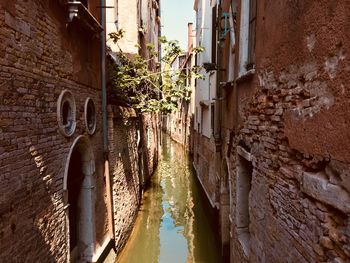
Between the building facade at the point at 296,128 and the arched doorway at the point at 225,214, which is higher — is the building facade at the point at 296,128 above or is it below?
above

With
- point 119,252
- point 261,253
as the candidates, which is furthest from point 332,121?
point 119,252

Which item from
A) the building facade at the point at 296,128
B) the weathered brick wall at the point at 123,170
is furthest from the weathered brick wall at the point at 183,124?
the building facade at the point at 296,128

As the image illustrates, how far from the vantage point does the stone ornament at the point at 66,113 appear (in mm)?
4402

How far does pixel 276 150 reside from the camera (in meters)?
3.60

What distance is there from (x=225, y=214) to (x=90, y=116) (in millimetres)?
3960

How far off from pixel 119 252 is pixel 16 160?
4.87 meters

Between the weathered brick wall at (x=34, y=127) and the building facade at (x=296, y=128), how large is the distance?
9.10 ft

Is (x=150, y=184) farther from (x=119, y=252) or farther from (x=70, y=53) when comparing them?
(x=70, y=53)

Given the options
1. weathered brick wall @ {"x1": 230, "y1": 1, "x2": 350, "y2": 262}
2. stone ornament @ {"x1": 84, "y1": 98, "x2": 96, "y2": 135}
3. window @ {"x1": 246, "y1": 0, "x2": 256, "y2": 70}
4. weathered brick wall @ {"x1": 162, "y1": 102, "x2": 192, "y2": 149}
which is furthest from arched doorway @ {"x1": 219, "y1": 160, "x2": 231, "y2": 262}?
weathered brick wall @ {"x1": 162, "y1": 102, "x2": 192, "y2": 149}

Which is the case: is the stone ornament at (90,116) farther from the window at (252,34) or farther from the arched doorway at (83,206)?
the window at (252,34)

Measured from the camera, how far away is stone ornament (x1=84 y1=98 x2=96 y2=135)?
5.75 meters

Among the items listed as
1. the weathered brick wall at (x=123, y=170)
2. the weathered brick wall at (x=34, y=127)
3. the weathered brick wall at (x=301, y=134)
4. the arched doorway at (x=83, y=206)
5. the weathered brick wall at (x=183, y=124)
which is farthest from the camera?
the weathered brick wall at (x=183, y=124)

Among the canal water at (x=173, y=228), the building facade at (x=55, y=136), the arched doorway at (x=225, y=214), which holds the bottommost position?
the canal water at (x=173, y=228)

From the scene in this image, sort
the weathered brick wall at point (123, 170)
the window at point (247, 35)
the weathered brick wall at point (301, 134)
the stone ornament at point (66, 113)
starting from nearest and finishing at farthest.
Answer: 1. the weathered brick wall at point (301, 134)
2. the stone ornament at point (66, 113)
3. the window at point (247, 35)
4. the weathered brick wall at point (123, 170)
